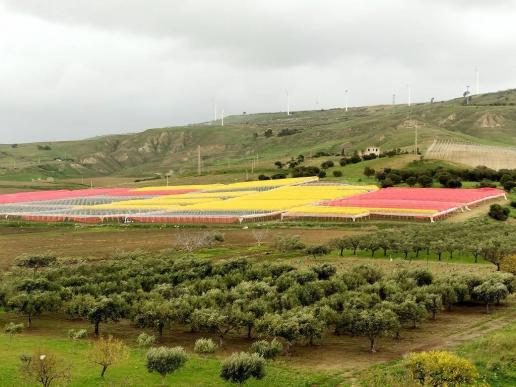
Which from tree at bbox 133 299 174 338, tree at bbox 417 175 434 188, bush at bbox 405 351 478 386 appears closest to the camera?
bush at bbox 405 351 478 386

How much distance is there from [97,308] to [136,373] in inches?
370

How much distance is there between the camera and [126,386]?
2784cm

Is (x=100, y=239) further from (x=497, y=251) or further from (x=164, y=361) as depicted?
(x=164, y=361)

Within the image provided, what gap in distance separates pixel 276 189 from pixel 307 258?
2571 inches

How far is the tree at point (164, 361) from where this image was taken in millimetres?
27906

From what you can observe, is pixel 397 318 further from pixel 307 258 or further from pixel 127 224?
pixel 127 224

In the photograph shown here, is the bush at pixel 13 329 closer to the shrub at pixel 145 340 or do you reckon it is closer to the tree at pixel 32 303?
the tree at pixel 32 303

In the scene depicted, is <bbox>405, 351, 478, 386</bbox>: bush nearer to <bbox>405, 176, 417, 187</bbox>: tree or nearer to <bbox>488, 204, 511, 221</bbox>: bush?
<bbox>488, 204, 511, 221</bbox>: bush

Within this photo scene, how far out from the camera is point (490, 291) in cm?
4053

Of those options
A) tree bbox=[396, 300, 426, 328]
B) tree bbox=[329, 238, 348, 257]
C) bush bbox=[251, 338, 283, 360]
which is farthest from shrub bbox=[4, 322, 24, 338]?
tree bbox=[329, 238, 348, 257]

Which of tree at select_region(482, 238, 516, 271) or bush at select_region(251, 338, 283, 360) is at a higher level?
tree at select_region(482, 238, 516, 271)

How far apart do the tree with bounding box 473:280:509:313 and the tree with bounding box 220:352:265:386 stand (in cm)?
2102

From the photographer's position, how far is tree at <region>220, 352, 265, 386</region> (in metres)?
27.2

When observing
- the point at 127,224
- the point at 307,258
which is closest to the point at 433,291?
the point at 307,258
